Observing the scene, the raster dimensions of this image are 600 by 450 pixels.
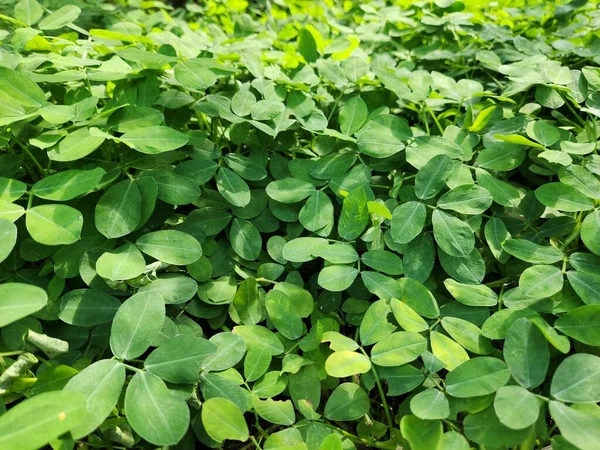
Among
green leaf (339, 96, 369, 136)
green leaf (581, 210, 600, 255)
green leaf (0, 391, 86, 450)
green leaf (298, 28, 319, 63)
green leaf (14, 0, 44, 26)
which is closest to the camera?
green leaf (0, 391, 86, 450)

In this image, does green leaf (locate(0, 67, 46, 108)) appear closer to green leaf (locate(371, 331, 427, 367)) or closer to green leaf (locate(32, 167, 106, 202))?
green leaf (locate(32, 167, 106, 202))

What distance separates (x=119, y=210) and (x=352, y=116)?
0.58 m

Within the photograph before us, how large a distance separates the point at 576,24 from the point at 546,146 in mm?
905

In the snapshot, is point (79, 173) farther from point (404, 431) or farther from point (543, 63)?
point (543, 63)

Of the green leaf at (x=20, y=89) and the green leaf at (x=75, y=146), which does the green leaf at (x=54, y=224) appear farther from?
the green leaf at (x=20, y=89)

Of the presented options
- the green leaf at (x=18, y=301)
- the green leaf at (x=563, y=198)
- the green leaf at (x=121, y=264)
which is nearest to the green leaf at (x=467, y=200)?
the green leaf at (x=563, y=198)

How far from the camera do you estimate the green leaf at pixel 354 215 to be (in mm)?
959

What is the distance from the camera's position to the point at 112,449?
788 mm

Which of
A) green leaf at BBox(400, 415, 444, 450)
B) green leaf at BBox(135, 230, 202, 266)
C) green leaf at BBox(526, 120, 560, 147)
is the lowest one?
green leaf at BBox(400, 415, 444, 450)

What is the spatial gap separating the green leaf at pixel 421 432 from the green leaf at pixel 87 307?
1.73 feet

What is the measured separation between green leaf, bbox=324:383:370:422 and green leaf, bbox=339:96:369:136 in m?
0.60

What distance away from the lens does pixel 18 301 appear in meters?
0.68

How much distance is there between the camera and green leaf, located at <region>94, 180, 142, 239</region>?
89 centimetres

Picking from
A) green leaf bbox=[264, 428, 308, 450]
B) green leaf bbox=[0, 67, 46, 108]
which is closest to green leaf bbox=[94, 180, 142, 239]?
green leaf bbox=[0, 67, 46, 108]
